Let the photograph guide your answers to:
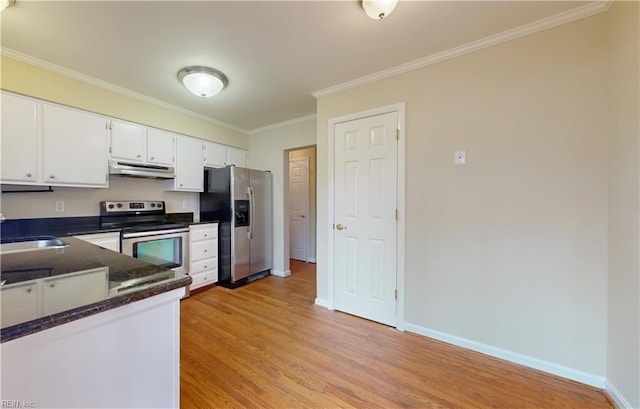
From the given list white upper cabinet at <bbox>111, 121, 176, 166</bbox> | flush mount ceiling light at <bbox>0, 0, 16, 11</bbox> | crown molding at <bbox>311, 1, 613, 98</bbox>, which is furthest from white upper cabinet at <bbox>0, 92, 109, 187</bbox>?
crown molding at <bbox>311, 1, 613, 98</bbox>

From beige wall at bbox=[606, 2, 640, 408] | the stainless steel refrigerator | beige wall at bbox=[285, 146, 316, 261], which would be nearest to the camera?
beige wall at bbox=[606, 2, 640, 408]

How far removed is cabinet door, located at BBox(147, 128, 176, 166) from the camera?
308 cm

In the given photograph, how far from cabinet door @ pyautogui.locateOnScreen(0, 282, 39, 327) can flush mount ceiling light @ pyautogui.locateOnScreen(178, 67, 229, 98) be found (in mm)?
2084

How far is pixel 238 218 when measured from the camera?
11.6ft

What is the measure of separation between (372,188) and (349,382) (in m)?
1.61

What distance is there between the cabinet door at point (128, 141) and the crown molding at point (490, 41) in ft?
7.72

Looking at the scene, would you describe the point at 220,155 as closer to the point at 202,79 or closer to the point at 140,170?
the point at 140,170

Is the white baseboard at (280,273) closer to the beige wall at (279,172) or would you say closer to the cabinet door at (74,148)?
the beige wall at (279,172)

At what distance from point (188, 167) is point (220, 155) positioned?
57 centimetres

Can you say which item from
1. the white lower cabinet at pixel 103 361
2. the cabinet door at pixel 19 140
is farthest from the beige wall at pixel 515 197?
the cabinet door at pixel 19 140

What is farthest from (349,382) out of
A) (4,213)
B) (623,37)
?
(4,213)

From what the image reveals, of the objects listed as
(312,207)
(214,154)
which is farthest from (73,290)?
(312,207)

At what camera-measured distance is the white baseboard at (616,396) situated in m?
1.41

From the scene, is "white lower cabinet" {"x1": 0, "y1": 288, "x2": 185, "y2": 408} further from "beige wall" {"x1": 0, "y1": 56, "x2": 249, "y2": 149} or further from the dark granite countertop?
"beige wall" {"x1": 0, "y1": 56, "x2": 249, "y2": 149}
